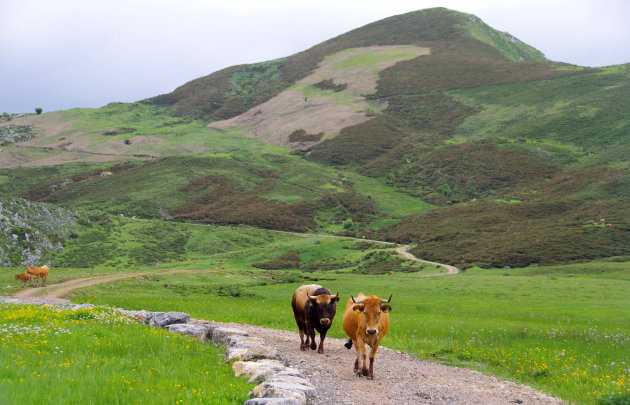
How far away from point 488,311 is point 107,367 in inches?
1257

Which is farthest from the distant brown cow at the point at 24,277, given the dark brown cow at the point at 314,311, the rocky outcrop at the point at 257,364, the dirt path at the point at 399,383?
the dark brown cow at the point at 314,311

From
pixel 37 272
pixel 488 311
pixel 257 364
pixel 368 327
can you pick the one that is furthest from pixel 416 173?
pixel 257 364

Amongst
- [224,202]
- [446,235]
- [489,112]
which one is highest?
[489,112]

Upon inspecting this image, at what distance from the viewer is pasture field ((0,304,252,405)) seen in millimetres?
9695

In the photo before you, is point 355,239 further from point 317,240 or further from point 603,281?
point 603,281

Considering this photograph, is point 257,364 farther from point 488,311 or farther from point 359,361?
point 488,311

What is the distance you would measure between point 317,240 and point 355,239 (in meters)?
8.14

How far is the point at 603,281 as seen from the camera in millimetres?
49844

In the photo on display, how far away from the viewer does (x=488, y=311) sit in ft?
125

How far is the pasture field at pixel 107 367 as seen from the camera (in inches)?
382

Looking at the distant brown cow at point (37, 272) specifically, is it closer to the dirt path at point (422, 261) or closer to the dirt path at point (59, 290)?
the dirt path at point (59, 290)

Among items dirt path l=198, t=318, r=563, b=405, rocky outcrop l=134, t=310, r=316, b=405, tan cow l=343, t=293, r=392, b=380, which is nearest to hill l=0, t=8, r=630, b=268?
dirt path l=198, t=318, r=563, b=405

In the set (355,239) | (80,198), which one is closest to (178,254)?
(355,239)

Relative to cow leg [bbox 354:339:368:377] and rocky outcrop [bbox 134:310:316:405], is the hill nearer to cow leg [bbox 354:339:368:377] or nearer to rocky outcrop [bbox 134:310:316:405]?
rocky outcrop [bbox 134:310:316:405]
